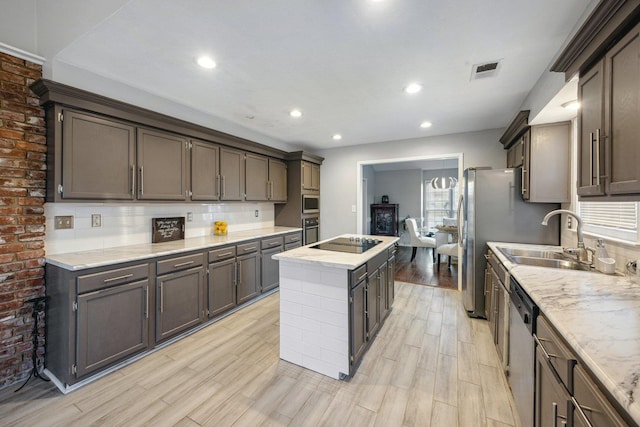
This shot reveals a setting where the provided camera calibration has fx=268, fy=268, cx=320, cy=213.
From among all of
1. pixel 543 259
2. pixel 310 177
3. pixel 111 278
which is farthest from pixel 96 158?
pixel 543 259

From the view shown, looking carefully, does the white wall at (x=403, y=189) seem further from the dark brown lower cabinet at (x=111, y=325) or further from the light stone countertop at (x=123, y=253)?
the dark brown lower cabinet at (x=111, y=325)

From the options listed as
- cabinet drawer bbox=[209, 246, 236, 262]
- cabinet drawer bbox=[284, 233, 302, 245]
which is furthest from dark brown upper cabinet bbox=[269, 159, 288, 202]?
cabinet drawer bbox=[209, 246, 236, 262]

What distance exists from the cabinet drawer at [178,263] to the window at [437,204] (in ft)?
22.4

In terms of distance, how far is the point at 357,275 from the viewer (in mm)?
2121

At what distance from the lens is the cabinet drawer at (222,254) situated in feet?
9.67

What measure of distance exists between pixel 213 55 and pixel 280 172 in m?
2.64

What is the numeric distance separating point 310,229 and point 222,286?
2.20 meters

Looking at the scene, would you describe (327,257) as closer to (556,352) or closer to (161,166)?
(556,352)

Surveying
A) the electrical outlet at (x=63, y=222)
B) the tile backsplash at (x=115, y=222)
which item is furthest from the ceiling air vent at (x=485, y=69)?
the electrical outlet at (x=63, y=222)

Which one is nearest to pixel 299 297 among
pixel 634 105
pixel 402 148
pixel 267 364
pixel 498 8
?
pixel 267 364

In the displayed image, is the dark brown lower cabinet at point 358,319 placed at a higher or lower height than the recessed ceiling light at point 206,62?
lower

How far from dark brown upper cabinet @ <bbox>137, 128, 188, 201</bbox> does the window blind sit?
3.77 m

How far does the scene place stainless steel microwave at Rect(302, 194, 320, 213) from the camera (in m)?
4.82

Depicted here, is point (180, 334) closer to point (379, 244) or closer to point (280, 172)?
point (379, 244)
